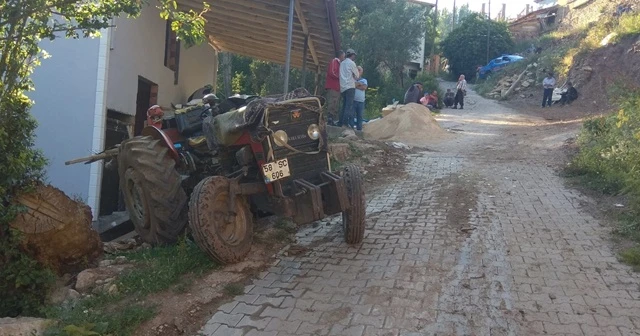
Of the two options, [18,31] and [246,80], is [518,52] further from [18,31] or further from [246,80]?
[18,31]

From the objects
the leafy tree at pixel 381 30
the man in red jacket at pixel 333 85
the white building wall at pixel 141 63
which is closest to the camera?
the white building wall at pixel 141 63

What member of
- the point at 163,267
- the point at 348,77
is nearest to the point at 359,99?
the point at 348,77

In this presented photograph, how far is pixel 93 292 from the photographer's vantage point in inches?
191

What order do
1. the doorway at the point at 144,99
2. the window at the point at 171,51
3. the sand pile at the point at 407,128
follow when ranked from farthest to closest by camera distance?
the sand pile at the point at 407,128 < the window at the point at 171,51 < the doorway at the point at 144,99

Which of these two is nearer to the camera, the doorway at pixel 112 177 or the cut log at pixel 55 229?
the cut log at pixel 55 229

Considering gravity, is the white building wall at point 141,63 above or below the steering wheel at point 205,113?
above

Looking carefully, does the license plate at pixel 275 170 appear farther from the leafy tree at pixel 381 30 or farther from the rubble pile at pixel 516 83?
the rubble pile at pixel 516 83

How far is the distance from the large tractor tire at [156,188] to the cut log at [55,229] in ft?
1.90

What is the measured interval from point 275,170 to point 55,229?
2.16 m

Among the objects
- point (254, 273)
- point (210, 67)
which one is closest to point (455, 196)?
point (254, 273)

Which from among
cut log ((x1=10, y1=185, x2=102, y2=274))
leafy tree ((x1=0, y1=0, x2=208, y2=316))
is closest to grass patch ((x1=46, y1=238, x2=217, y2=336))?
cut log ((x1=10, y1=185, x2=102, y2=274))

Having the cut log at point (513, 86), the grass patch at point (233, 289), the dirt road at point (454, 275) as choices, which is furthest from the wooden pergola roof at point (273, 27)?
the cut log at point (513, 86)

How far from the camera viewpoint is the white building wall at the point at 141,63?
888cm

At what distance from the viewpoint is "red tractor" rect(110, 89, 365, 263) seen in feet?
16.6
